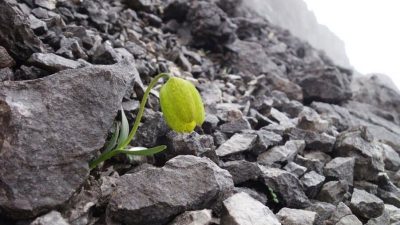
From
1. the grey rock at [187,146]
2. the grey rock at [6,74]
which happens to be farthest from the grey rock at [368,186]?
the grey rock at [6,74]

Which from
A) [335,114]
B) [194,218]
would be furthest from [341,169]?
[335,114]

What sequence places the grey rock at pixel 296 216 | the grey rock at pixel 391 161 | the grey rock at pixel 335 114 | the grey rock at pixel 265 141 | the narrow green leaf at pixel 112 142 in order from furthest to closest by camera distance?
the grey rock at pixel 335 114 → the grey rock at pixel 391 161 → the grey rock at pixel 265 141 → the grey rock at pixel 296 216 → the narrow green leaf at pixel 112 142

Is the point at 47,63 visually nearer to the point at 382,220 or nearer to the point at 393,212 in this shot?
the point at 382,220

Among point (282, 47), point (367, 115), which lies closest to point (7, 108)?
point (367, 115)

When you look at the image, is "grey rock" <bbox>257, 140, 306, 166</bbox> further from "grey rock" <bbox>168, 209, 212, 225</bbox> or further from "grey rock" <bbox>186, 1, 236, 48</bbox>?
"grey rock" <bbox>186, 1, 236, 48</bbox>

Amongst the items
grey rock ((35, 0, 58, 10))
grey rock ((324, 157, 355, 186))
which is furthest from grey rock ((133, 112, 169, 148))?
grey rock ((35, 0, 58, 10))

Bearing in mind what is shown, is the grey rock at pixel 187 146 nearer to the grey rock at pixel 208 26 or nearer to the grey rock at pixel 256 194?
the grey rock at pixel 256 194
